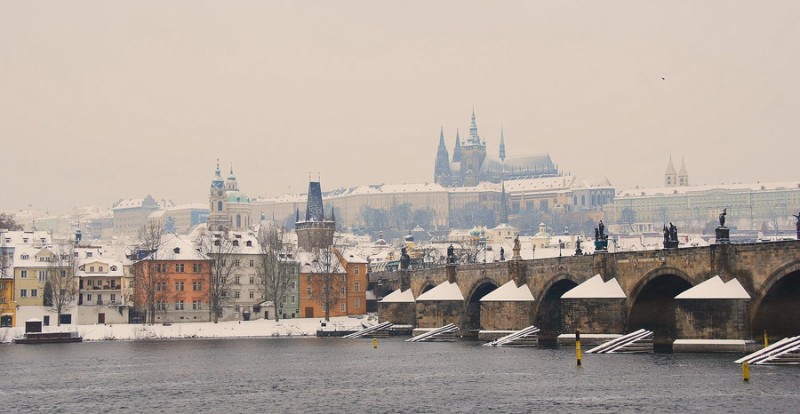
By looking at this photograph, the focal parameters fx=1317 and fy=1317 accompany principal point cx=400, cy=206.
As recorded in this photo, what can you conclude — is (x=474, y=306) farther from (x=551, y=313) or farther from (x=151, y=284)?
(x=151, y=284)

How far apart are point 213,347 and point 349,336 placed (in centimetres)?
2066

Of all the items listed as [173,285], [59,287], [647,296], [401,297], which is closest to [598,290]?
[647,296]

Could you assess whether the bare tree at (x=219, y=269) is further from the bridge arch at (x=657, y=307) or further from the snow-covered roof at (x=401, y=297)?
the bridge arch at (x=657, y=307)

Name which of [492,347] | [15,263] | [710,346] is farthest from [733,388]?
[15,263]

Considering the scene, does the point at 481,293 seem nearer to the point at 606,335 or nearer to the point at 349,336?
the point at 349,336

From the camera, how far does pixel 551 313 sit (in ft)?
339

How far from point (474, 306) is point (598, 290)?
3092 cm

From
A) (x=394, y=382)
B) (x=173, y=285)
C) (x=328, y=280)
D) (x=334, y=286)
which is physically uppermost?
(x=328, y=280)

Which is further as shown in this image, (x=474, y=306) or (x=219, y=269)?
(x=219, y=269)

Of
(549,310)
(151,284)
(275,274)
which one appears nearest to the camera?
(549,310)

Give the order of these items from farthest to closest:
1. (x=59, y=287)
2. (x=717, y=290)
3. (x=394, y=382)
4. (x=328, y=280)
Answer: (x=328, y=280) < (x=59, y=287) < (x=717, y=290) < (x=394, y=382)

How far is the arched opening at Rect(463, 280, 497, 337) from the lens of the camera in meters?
117

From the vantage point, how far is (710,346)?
76625 millimetres

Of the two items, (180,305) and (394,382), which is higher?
(180,305)
